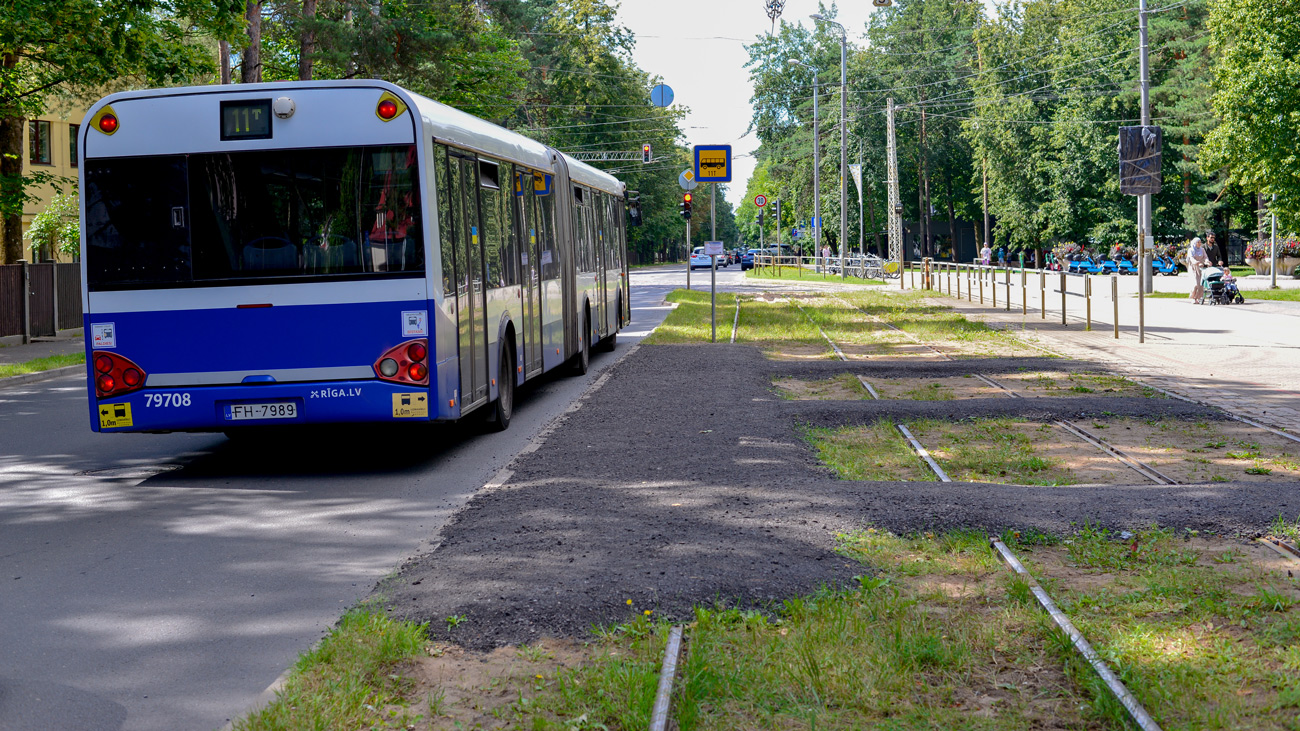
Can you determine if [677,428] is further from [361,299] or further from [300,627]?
[300,627]

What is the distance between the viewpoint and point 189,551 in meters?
7.05

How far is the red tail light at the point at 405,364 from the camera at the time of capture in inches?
366

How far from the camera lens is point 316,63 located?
117 feet

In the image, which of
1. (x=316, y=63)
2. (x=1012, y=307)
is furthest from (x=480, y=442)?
(x=316, y=63)

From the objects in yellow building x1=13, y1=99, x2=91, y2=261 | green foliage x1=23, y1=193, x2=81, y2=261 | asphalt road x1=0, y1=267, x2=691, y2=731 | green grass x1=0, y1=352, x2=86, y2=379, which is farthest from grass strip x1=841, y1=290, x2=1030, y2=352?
yellow building x1=13, y1=99, x2=91, y2=261

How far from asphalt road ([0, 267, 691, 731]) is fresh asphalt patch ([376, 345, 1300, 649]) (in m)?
0.47

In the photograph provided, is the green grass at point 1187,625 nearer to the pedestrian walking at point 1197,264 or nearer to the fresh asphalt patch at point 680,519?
the fresh asphalt patch at point 680,519

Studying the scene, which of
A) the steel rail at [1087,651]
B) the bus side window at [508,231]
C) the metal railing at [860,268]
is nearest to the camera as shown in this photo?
the steel rail at [1087,651]

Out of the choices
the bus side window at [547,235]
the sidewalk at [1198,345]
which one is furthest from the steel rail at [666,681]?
the bus side window at [547,235]

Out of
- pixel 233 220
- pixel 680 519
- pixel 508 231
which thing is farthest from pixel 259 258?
pixel 680 519

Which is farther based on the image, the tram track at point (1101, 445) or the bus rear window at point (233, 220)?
the bus rear window at point (233, 220)

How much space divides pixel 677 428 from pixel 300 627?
609 cm

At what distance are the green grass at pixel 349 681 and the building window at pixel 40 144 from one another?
1913 inches

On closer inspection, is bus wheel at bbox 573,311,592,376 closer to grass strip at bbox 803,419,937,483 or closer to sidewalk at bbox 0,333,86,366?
grass strip at bbox 803,419,937,483
